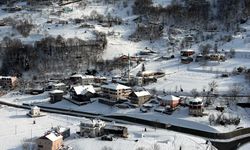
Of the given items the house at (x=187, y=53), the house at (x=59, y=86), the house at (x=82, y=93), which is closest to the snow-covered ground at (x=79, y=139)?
the house at (x=82, y=93)

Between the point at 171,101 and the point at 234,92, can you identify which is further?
the point at 234,92

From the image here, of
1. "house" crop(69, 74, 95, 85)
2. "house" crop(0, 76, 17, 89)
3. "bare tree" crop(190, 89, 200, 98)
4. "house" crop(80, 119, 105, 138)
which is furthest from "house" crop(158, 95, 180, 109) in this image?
"house" crop(0, 76, 17, 89)

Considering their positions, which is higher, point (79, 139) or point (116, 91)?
point (116, 91)

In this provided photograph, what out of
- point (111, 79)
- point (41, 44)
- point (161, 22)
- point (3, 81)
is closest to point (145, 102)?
point (111, 79)

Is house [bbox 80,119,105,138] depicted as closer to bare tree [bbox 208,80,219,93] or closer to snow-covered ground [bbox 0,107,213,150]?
snow-covered ground [bbox 0,107,213,150]

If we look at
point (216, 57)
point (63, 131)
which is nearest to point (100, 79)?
point (216, 57)

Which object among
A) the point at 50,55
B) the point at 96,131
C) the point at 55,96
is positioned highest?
the point at 50,55

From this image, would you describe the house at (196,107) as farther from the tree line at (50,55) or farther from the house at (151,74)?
the tree line at (50,55)

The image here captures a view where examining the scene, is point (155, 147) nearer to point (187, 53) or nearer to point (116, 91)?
point (116, 91)
